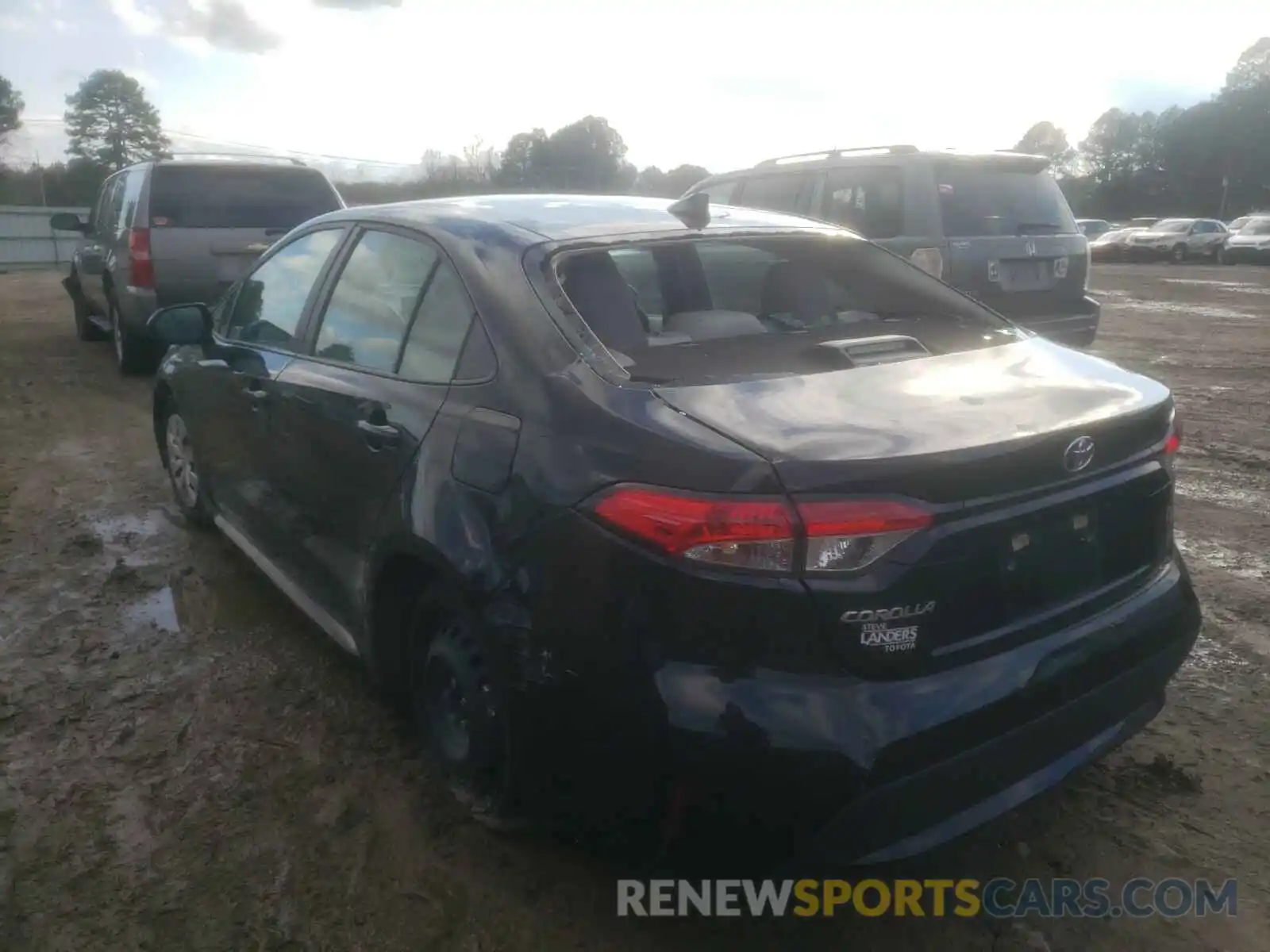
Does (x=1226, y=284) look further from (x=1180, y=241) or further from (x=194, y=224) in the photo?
(x=194, y=224)

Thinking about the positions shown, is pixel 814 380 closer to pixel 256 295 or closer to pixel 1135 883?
pixel 1135 883

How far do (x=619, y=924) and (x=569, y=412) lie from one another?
1.22 metres

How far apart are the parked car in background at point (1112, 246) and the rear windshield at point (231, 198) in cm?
3246

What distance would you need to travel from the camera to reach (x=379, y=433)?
2.96 metres

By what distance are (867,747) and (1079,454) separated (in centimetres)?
82

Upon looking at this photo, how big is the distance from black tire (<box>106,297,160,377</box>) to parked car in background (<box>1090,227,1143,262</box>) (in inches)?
1306

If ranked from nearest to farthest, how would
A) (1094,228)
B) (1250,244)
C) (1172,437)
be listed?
(1172,437), (1250,244), (1094,228)

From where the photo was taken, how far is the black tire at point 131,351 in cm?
934

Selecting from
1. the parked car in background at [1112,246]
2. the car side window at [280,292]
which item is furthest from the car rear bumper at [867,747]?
the parked car in background at [1112,246]

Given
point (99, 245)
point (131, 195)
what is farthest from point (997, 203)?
point (99, 245)

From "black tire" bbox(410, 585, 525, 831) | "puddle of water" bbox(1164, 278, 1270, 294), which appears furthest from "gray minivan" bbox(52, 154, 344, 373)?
"puddle of water" bbox(1164, 278, 1270, 294)

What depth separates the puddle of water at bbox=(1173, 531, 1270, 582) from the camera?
462cm

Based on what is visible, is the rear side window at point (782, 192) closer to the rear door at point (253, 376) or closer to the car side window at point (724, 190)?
the car side window at point (724, 190)

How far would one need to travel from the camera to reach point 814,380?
250cm
